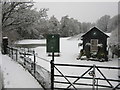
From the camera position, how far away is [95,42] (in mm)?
26906

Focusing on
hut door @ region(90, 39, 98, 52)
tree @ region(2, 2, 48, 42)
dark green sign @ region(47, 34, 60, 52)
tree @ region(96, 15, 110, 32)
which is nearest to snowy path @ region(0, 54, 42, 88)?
dark green sign @ region(47, 34, 60, 52)

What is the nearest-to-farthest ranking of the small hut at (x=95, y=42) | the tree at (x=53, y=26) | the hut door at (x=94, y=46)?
the small hut at (x=95, y=42), the hut door at (x=94, y=46), the tree at (x=53, y=26)

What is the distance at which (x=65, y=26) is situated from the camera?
246 feet

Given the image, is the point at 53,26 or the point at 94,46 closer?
the point at 94,46

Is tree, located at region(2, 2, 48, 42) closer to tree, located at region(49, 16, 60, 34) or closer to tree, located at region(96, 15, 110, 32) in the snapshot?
tree, located at region(49, 16, 60, 34)

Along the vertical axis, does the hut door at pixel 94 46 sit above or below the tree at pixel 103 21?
below

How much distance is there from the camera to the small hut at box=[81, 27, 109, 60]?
26375 mm

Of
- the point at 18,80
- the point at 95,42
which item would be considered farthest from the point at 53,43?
the point at 95,42

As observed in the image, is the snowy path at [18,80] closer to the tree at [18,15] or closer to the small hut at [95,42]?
the tree at [18,15]

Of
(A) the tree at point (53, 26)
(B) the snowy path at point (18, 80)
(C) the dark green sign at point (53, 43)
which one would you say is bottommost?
(B) the snowy path at point (18, 80)

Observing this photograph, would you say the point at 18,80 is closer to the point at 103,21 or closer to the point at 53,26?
the point at 53,26

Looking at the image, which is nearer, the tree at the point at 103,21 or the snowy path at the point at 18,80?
the snowy path at the point at 18,80

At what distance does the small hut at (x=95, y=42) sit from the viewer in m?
26.4

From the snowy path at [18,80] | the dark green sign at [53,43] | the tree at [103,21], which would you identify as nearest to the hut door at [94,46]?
the snowy path at [18,80]
